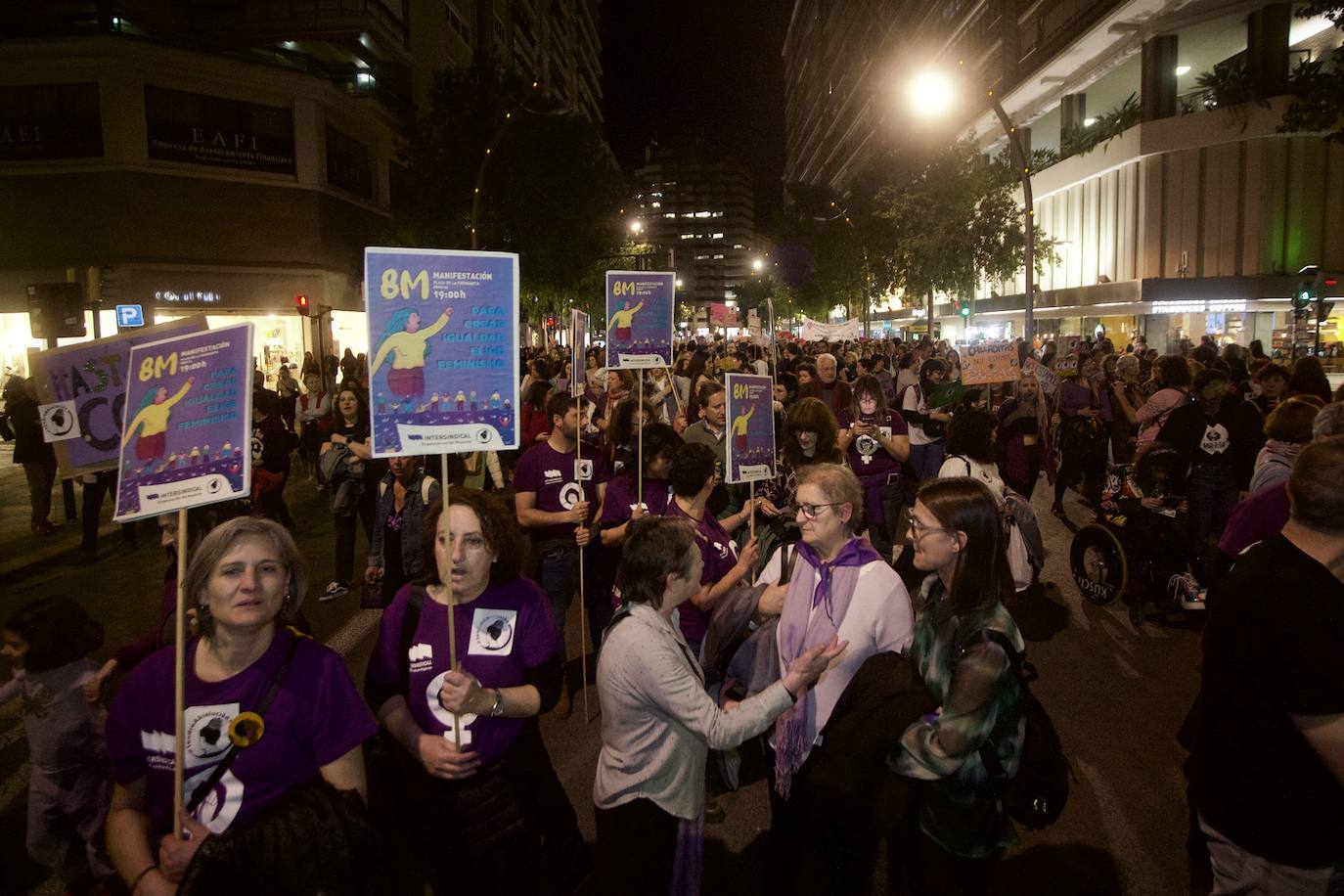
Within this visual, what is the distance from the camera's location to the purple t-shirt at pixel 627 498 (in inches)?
214

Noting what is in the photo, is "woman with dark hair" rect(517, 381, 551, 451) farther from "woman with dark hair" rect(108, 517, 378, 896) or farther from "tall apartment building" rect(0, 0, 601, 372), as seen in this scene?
"tall apartment building" rect(0, 0, 601, 372)

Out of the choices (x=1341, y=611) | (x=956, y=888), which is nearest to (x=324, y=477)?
(x=956, y=888)

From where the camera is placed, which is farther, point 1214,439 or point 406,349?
point 1214,439

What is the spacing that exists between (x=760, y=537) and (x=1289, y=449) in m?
3.38

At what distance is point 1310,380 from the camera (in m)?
7.88

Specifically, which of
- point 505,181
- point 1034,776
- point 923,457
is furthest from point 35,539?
point 505,181

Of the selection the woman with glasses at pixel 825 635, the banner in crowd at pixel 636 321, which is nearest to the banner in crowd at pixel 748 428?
the woman with glasses at pixel 825 635

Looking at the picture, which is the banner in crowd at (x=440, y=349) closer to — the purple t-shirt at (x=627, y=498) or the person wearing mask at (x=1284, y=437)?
the purple t-shirt at (x=627, y=498)

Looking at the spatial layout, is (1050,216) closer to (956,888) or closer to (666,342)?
(666,342)

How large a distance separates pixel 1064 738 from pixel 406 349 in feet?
14.5

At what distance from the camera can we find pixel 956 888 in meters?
2.80

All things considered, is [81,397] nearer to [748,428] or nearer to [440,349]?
[440,349]

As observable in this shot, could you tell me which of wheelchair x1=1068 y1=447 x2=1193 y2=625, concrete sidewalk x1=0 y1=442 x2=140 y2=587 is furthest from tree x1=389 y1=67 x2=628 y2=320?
wheelchair x1=1068 y1=447 x2=1193 y2=625

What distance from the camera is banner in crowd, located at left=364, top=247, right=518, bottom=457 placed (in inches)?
115
